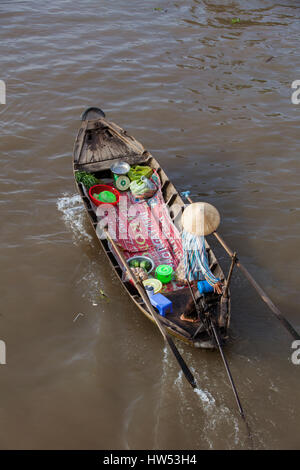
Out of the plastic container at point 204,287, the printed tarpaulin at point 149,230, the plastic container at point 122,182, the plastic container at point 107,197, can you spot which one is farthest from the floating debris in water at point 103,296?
the plastic container at point 122,182

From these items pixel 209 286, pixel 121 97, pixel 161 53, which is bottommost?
pixel 209 286

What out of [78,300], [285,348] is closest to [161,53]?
[78,300]

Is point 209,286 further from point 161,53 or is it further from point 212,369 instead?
point 161,53

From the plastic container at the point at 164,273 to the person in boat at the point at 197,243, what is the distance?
615 mm

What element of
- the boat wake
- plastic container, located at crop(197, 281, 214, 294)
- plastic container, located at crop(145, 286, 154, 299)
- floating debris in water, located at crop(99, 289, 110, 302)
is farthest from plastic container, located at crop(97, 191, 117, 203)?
plastic container, located at crop(197, 281, 214, 294)

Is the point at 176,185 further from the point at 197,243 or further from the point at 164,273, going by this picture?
the point at 197,243

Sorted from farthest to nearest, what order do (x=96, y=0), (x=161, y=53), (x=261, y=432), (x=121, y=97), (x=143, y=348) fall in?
(x=96, y=0), (x=161, y=53), (x=121, y=97), (x=143, y=348), (x=261, y=432)

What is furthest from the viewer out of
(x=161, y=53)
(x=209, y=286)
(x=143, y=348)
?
(x=161, y=53)

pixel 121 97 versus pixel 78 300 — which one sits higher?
pixel 121 97

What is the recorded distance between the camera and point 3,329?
660cm

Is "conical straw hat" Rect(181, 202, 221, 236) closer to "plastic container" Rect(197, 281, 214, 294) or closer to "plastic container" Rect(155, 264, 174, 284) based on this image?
"plastic container" Rect(197, 281, 214, 294)

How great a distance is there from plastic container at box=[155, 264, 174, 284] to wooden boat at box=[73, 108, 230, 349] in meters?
0.32

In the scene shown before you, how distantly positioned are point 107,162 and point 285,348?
5.34 m

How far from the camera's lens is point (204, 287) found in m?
5.81
